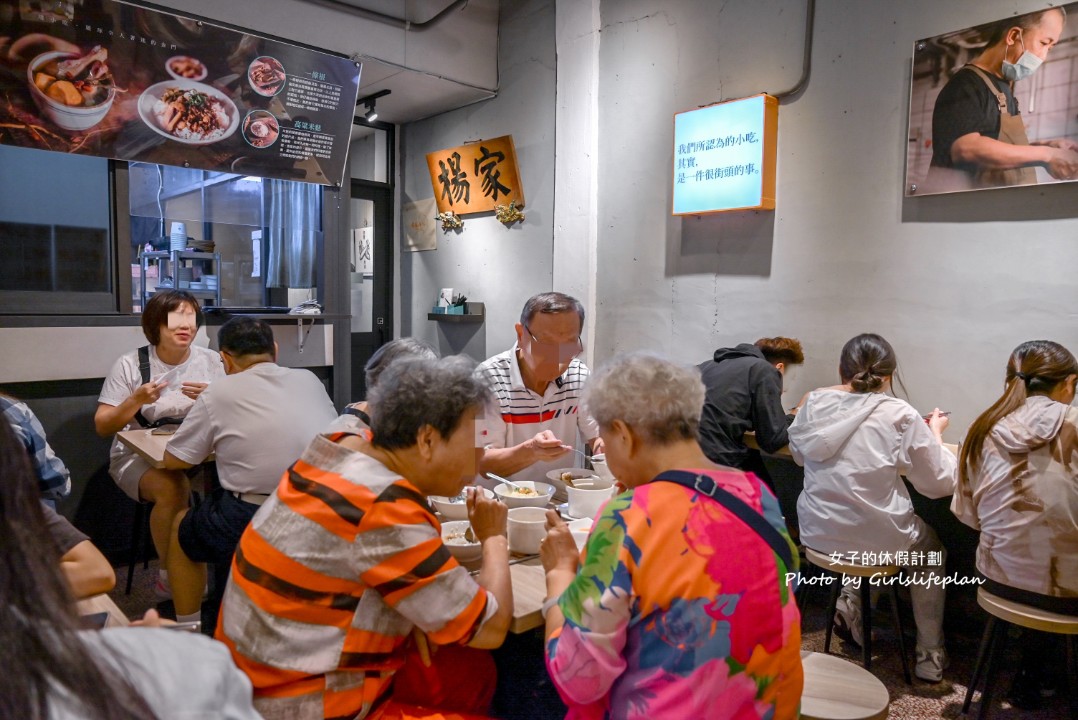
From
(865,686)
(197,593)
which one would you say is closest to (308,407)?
(197,593)

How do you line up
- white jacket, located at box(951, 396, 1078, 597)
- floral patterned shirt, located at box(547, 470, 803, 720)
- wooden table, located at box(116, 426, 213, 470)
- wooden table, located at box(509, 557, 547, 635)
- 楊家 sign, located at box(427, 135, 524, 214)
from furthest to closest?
楊家 sign, located at box(427, 135, 524, 214), wooden table, located at box(116, 426, 213, 470), white jacket, located at box(951, 396, 1078, 597), wooden table, located at box(509, 557, 547, 635), floral patterned shirt, located at box(547, 470, 803, 720)

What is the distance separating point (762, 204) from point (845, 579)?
6.76ft

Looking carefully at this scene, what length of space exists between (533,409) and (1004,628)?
190cm

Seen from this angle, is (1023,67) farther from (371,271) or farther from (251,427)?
(371,271)

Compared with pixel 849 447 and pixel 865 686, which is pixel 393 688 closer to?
pixel 865 686

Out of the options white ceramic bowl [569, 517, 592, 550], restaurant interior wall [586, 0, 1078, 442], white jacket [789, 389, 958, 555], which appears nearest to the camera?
white ceramic bowl [569, 517, 592, 550]

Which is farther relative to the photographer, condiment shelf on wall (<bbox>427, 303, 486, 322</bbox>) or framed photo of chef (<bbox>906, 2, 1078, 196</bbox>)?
condiment shelf on wall (<bbox>427, 303, 486, 322</bbox>)

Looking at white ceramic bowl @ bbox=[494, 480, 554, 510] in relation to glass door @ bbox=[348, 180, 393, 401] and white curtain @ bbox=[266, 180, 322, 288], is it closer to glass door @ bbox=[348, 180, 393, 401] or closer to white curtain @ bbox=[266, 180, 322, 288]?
white curtain @ bbox=[266, 180, 322, 288]

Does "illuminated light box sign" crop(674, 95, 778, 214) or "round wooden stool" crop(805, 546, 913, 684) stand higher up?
"illuminated light box sign" crop(674, 95, 778, 214)

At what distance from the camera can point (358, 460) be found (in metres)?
1.40

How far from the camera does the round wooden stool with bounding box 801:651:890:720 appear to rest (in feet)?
5.41

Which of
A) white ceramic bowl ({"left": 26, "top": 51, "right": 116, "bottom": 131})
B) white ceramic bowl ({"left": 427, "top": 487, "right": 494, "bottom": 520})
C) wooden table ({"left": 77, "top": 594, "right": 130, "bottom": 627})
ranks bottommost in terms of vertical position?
wooden table ({"left": 77, "top": 594, "right": 130, "bottom": 627})

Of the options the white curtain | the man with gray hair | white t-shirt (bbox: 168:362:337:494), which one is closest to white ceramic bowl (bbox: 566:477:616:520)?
the man with gray hair

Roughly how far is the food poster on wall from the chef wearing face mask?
3.50 meters
